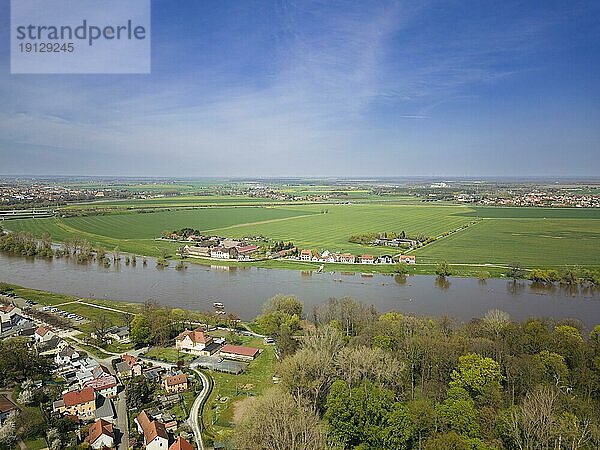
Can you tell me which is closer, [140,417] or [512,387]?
[140,417]

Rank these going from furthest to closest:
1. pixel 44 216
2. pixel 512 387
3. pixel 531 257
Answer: pixel 44 216
pixel 531 257
pixel 512 387

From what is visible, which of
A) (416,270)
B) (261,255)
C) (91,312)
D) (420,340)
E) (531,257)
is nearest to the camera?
(420,340)

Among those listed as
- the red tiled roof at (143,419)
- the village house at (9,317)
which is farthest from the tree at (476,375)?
the village house at (9,317)

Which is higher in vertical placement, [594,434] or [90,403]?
[594,434]

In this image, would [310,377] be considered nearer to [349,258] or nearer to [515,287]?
[515,287]

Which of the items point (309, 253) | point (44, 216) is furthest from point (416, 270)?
point (44, 216)

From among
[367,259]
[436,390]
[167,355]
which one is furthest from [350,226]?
[436,390]

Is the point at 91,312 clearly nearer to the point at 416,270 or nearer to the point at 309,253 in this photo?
the point at 309,253
